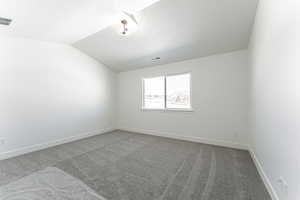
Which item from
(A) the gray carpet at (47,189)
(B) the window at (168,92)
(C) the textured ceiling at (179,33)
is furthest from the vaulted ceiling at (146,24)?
(A) the gray carpet at (47,189)

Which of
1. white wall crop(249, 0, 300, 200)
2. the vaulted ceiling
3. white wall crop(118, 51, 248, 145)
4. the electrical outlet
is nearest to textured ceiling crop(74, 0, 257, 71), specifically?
the vaulted ceiling

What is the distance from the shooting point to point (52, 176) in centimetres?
213

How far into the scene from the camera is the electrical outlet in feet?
4.17

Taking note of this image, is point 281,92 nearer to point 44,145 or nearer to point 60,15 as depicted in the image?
point 60,15

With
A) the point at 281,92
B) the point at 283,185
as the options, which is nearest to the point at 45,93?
the point at 281,92

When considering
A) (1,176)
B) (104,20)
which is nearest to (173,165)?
(1,176)

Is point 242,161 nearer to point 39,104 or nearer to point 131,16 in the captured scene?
point 131,16

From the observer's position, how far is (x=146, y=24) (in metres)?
2.78

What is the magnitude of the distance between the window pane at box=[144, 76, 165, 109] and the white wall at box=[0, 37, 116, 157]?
5.43 feet

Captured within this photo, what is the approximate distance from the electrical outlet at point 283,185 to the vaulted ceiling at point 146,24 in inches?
95.0

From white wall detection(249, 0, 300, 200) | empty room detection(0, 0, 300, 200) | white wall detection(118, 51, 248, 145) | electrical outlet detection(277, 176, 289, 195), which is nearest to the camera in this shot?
white wall detection(249, 0, 300, 200)

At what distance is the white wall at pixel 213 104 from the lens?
10.5 ft

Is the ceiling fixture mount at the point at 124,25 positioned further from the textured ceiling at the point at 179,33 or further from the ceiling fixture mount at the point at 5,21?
the ceiling fixture mount at the point at 5,21

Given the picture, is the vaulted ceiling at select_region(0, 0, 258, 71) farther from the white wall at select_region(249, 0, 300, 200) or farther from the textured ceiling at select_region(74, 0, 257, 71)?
the white wall at select_region(249, 0, 300, 200)
